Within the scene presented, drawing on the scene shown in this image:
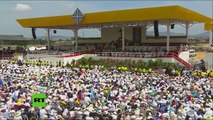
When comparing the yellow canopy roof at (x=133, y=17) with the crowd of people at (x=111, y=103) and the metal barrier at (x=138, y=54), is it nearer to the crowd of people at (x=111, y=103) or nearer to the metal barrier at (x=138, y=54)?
the metal barrier at (x=138, y=54)

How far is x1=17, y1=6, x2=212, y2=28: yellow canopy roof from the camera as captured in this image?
2669 centimetres

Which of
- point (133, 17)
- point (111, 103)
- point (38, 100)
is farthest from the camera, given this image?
point (133, 17)

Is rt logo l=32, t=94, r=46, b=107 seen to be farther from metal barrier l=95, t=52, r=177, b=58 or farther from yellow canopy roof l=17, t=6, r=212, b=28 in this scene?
metal barrier l=95, t=52, r=177, b=58

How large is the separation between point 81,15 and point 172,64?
1063 cm

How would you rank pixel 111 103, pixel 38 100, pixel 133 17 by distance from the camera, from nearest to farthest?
pixel 38 100, pixel 111 103, pixel 133 17

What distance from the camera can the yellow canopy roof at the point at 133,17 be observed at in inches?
1051

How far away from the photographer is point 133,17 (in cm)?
2883

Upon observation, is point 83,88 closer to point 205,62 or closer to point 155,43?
point 205,62

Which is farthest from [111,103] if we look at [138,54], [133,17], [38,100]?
[133,17]

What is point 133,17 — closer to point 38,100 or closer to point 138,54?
point 138,54

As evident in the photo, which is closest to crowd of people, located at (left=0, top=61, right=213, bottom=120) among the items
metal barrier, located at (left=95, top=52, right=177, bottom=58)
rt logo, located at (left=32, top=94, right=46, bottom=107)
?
rt logo, located at (left=32, top=94, right=46, bottom=107)

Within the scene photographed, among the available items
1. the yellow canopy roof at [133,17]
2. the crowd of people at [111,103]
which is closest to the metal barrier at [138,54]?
the yellow canopy roof at [133,17]

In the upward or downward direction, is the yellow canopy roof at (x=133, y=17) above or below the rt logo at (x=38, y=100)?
above

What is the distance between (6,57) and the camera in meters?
36.8
